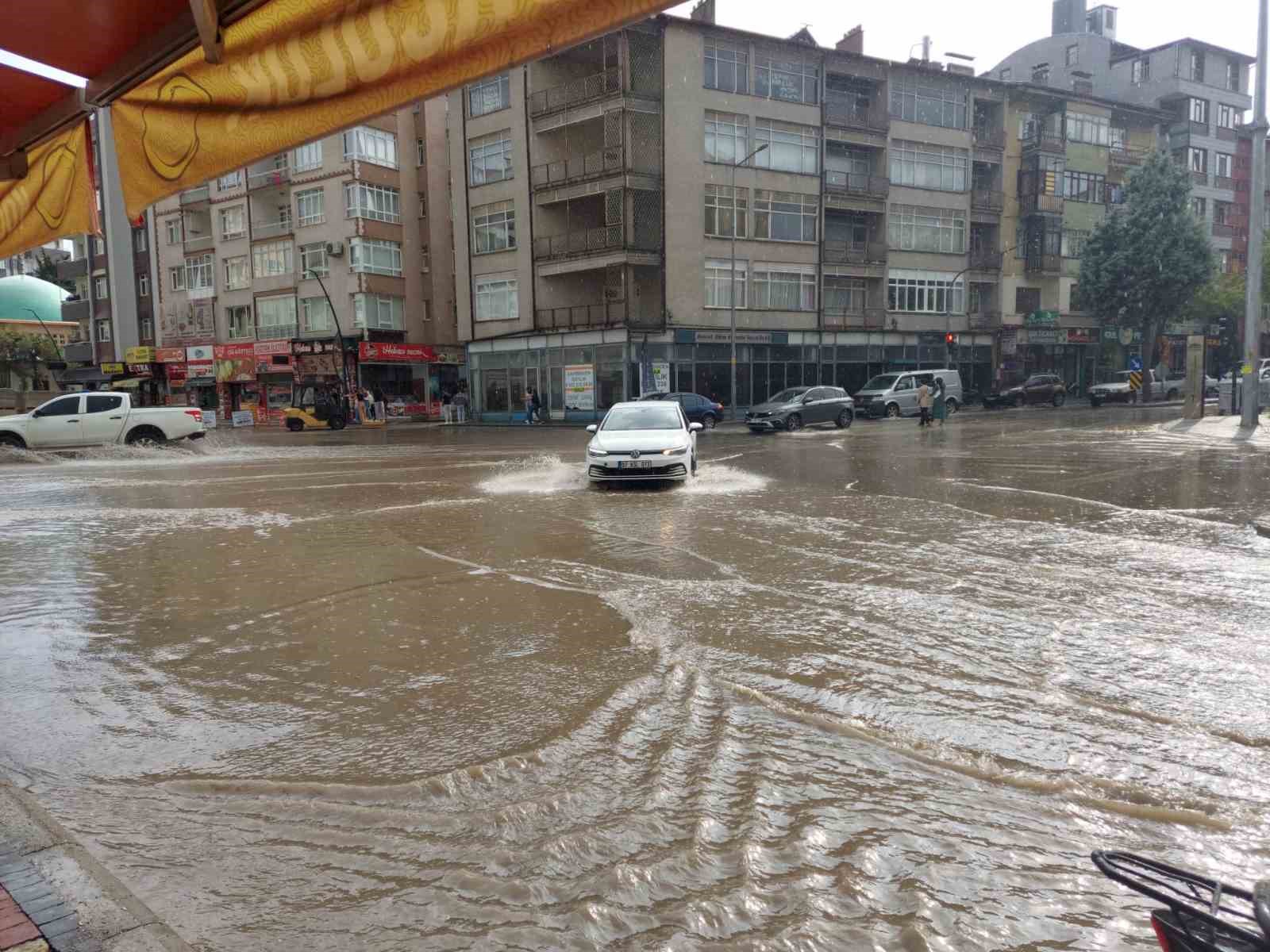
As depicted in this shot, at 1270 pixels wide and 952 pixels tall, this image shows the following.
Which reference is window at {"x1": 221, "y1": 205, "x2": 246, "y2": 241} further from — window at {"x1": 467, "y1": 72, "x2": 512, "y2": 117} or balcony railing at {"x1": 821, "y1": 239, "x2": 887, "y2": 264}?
balcony railing at {"x1": 821, "y1": 239, "x2": 887, "y2": 264}

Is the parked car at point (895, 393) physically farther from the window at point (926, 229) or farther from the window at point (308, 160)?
the window at point (308, 160)

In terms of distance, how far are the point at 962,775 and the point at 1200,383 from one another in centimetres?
3131

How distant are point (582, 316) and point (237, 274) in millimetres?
25161

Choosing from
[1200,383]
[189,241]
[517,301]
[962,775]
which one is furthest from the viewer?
[189,241]

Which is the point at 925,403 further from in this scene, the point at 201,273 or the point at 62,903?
the point at 201,273

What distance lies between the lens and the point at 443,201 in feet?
164

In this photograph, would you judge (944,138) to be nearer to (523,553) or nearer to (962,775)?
(523,553)

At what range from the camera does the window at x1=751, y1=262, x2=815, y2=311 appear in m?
40.6

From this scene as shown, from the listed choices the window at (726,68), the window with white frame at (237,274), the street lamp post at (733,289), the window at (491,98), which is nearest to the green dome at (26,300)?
the window with white frame at (237,274)

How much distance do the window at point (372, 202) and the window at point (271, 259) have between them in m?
5.57

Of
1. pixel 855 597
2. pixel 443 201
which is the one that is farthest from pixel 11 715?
pixel 443 201

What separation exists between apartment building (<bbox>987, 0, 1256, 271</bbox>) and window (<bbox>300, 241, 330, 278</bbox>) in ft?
148

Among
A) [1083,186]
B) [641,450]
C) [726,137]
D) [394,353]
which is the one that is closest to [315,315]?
[394,353]

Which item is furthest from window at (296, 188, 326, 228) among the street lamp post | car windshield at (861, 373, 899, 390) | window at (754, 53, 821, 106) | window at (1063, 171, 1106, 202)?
window at (1063, 171, 1106, 202)
